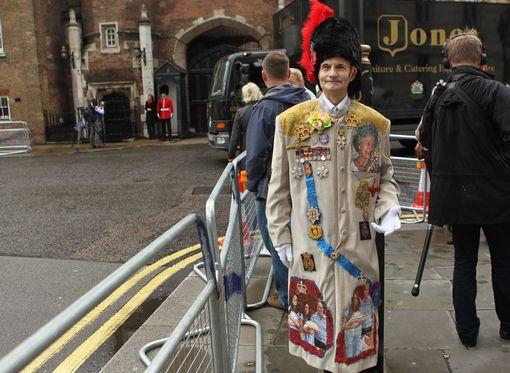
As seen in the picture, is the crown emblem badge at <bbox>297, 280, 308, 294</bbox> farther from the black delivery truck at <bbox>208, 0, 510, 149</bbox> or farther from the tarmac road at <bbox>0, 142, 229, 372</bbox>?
the black delivery truck at <bbox>208, 0, 510, 149</bbox>

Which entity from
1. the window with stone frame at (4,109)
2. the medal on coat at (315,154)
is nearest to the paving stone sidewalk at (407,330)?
the medal on coat at (315,154)

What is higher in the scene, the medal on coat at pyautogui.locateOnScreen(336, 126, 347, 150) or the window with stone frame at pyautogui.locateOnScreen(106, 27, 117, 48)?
the window with stone frame at pyautogui.locateOnScreen(106, 27, 117, 48)

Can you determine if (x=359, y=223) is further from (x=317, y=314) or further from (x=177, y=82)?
(x=177, y=82)

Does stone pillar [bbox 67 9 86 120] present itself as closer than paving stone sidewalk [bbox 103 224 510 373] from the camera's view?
No

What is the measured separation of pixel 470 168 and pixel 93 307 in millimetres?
2526

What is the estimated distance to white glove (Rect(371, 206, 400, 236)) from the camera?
2.48m

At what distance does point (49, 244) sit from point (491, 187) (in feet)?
17.1

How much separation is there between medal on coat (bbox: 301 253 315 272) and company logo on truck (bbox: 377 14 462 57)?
10.4 meters

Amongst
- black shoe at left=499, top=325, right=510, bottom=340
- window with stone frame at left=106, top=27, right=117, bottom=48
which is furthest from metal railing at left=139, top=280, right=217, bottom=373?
window with stone frame at left=106, top=27, right=117, bottom=48

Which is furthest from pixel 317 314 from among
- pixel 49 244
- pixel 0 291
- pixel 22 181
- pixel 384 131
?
pixel 22 181

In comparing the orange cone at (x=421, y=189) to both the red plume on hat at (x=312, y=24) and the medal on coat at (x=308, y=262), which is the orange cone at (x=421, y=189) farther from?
the medal on coat at (x=308, y=262)

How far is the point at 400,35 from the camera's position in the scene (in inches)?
479

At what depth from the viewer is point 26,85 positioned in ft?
72.1

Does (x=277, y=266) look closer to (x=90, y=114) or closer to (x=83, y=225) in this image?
(x=83, y=225)
